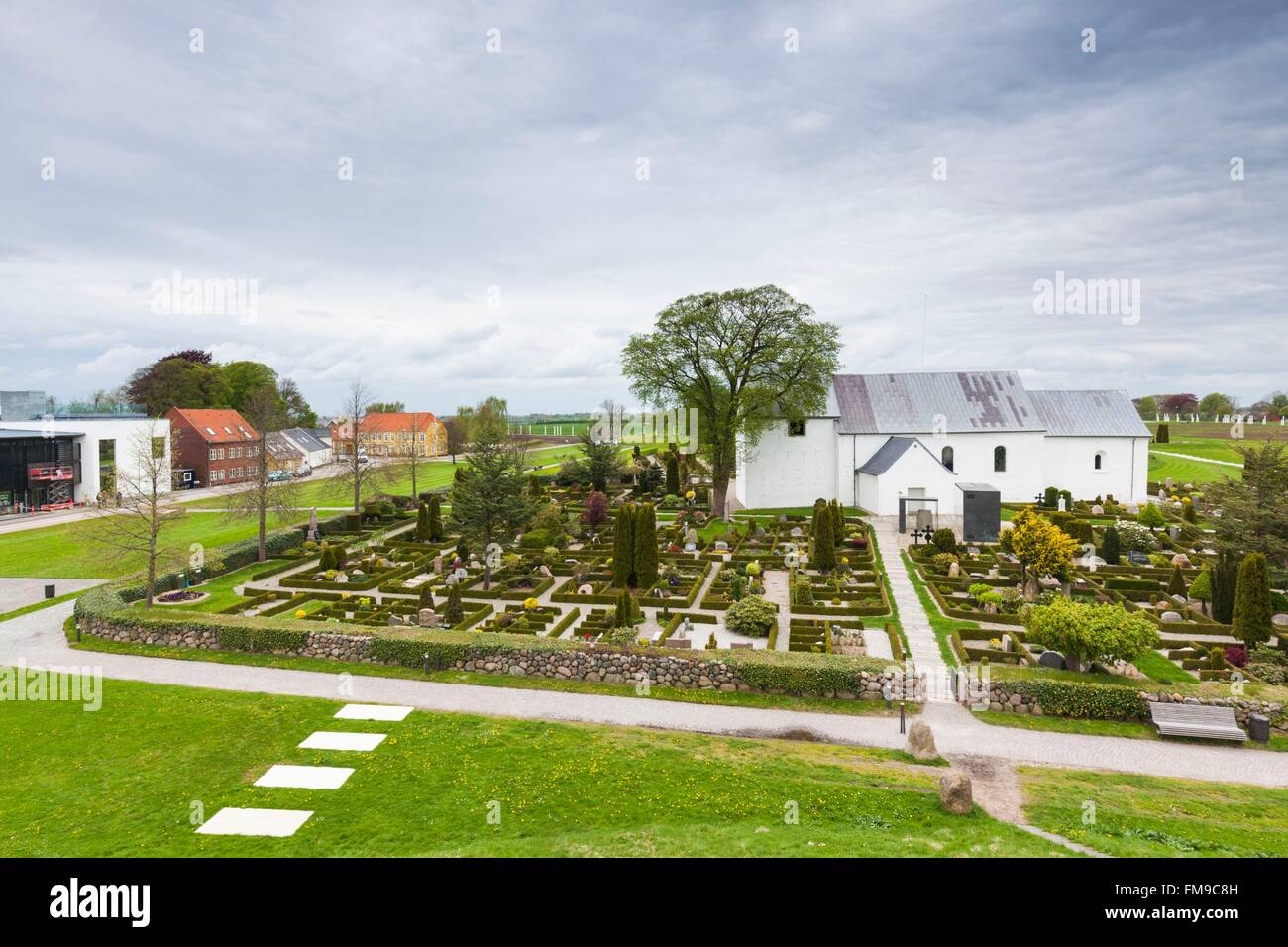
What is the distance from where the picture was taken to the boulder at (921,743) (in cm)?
1243

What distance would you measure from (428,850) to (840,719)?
29.0 feet

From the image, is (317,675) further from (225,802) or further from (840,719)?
(840,719)

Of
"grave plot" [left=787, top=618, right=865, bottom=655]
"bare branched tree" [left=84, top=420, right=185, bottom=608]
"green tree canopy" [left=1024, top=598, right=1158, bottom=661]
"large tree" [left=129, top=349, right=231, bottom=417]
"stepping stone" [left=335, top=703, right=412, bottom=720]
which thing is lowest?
"stepping stone" [left=335, top=703, right=412, bottom=720]

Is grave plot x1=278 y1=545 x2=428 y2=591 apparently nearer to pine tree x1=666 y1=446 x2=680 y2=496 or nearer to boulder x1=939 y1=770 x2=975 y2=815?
pine tree x1=666 y1=446 x2=680 y2=496

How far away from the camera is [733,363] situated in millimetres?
37750

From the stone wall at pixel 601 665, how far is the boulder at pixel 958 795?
477cm

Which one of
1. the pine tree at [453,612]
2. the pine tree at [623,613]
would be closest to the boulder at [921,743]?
the pine tree at [623,613]

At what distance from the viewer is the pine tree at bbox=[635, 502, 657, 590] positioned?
2467 cm

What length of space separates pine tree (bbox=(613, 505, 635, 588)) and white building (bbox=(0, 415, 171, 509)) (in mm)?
35773

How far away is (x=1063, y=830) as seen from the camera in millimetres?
9648

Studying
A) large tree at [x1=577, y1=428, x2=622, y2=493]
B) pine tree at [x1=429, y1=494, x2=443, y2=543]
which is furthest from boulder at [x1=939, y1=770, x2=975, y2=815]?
large tree at [x1=577, y1=428, x2=622, y2=493]

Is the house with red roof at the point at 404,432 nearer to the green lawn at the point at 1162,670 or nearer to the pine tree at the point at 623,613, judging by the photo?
the pine tree at the point at 623,613

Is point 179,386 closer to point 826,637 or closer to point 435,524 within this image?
point 435,524

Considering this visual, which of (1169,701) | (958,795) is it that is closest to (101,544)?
(958,795)
